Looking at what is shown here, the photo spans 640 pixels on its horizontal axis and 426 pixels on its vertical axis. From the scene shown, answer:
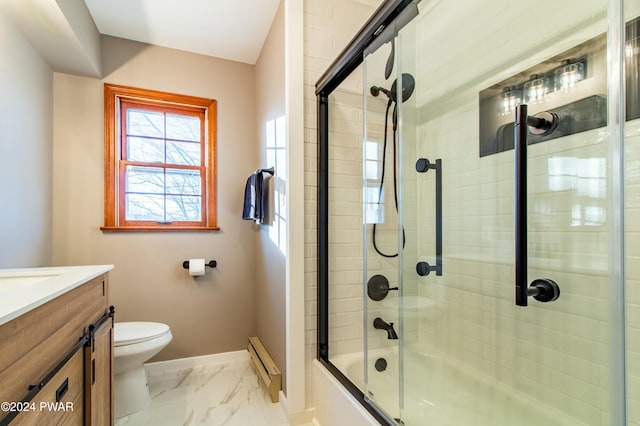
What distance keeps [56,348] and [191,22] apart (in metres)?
2.15

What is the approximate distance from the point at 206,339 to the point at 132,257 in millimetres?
875

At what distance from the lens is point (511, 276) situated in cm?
145

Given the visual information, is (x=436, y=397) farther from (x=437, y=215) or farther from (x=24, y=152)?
(x=24, y=152)

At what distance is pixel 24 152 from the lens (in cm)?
181

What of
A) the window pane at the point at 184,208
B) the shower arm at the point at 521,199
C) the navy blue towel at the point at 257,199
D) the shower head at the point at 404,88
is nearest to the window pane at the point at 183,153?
the window pane at the point at 184,208

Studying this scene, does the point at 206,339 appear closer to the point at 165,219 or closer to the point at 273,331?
the point at 273,331

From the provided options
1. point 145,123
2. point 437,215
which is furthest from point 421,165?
point 145,123

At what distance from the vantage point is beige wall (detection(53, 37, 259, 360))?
2.23m

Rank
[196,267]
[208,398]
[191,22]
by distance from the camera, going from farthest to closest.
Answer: [196,267]
[191,22]
[208,398]

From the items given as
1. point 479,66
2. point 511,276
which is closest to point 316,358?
point 511,276

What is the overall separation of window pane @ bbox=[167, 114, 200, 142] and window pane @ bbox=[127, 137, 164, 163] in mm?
125

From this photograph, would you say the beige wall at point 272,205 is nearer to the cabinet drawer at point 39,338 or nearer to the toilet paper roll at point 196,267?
the toilet paper roll at point 196,267

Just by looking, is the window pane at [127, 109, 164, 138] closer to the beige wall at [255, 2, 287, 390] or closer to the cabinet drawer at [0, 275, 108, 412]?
the beige wall at [255, 2, 287, 390]

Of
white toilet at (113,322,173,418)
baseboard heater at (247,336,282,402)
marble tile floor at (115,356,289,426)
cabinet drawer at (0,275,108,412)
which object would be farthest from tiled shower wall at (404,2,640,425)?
white toilet at (113,322,173,418)
